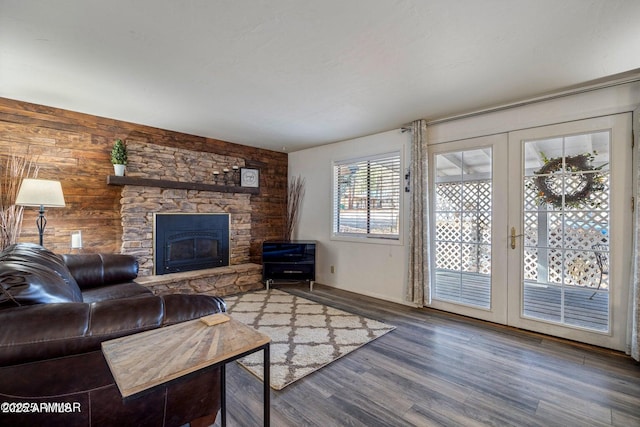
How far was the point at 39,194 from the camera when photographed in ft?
9.41

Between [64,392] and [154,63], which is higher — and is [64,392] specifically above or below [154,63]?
below

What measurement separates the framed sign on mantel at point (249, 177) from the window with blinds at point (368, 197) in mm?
1394

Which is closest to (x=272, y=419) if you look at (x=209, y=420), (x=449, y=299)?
(x=209, y=420)

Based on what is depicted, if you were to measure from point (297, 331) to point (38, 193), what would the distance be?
9.50ft

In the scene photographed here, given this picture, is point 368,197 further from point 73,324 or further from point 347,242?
point 73,324

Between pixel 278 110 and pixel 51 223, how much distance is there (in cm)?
295

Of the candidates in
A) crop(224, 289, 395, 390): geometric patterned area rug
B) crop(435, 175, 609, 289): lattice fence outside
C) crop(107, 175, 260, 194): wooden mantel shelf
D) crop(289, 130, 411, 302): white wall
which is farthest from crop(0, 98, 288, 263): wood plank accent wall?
crop(435, 175, 609, 289): lattice fence outside

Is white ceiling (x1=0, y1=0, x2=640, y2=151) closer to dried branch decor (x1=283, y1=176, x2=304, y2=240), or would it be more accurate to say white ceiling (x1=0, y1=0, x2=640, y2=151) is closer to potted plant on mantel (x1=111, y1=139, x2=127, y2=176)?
potted plant on mantel (x1=111, y1=139, x2=127, y2=176)

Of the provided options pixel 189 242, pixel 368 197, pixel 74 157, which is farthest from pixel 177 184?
pixel 368 197

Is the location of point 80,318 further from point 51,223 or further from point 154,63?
point 51,223

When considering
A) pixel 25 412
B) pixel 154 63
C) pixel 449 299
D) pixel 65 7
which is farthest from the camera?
pixel 449 299

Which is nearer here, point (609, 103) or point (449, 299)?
point (609, 103)

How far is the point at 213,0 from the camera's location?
170 cm

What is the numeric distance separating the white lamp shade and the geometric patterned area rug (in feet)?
7.24
